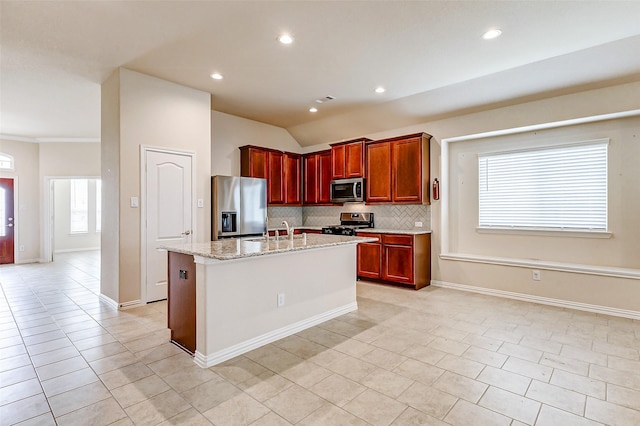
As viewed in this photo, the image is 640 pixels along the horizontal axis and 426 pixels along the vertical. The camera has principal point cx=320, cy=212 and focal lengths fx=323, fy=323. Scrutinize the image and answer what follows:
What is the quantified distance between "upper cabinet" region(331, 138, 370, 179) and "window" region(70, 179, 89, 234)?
8.48 m

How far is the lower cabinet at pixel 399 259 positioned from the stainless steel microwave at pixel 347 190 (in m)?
0.81

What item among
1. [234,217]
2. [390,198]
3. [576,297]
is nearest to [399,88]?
[390,198]

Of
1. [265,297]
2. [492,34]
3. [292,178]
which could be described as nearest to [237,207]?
[292,178]

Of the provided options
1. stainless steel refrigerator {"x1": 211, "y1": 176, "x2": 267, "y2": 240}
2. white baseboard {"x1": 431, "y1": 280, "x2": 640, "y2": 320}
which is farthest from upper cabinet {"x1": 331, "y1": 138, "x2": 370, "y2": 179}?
white baseboard {"x1": 431, "y1": 280, "x2": 640, "y2": 320}

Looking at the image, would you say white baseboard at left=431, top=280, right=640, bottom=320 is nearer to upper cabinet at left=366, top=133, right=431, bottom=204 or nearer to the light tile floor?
the light tile floor

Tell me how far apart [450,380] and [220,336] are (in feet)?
6.02

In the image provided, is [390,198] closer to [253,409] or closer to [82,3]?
[253,409]

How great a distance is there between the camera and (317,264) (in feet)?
11.7

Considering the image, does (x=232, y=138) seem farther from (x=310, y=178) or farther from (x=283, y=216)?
(x=283, y=216)

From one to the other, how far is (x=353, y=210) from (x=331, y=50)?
3.61m

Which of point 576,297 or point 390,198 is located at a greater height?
point 390,198

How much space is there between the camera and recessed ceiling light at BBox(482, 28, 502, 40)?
10.2 feet

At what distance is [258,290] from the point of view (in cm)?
299

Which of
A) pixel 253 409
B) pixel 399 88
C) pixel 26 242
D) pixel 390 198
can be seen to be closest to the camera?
pixel 253 409
